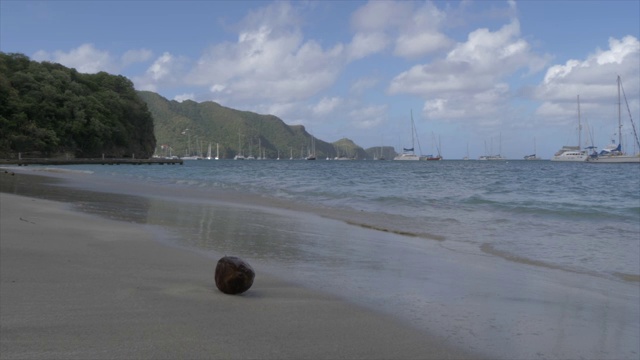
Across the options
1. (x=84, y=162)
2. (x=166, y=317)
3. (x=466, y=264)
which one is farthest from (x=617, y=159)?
(x=166, y=317)

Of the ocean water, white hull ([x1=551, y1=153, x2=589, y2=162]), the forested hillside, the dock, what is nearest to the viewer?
the ocean water

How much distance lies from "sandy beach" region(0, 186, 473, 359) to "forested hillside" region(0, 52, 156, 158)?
223ft

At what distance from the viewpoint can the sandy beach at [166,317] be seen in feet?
11.1

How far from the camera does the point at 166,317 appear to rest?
398 cm

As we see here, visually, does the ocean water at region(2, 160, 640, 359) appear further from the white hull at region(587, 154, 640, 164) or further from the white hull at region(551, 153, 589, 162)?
the white hull at region(551, 153, 589, 162)

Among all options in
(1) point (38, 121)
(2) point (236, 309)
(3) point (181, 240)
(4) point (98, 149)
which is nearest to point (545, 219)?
(3) point (181, 240)

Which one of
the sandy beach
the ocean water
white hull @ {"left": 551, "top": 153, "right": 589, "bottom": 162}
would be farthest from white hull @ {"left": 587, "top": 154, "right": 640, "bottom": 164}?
the sandy beach

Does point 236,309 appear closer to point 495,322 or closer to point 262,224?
point 495,322

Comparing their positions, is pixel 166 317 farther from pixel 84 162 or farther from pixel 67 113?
pixel 67 113

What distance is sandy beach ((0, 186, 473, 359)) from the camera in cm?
338

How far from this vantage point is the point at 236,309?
4.34m

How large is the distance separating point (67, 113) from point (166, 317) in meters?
82.5

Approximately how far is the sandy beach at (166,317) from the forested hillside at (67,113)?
67987mm

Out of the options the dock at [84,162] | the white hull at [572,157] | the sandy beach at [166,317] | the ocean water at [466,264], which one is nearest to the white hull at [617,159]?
the white hull at [572,157]
